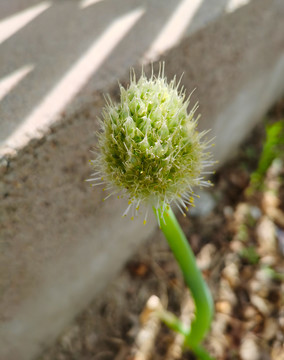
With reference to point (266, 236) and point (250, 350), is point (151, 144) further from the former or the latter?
point (266, 236)

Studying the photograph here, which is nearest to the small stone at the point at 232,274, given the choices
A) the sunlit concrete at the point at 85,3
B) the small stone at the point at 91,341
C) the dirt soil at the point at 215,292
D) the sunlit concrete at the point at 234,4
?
the dirt soil at the point at 215,292

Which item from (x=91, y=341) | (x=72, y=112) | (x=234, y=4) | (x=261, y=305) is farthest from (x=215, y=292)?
(x=234, y=4)

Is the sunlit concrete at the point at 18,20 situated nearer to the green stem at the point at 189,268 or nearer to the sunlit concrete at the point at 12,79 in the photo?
the sunlit concrete at the point at 12,79

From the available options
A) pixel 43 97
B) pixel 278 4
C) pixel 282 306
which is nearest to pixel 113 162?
pixel 43 97

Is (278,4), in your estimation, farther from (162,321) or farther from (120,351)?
(120,351)

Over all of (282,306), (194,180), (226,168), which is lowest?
(282,306)

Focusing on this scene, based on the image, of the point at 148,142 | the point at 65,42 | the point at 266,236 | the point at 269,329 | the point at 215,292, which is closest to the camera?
the point at 148,142
